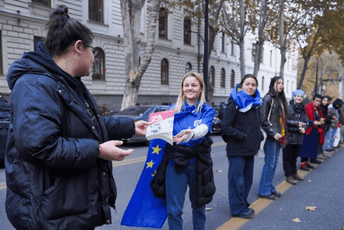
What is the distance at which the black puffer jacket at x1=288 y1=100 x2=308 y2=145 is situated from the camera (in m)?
6.07

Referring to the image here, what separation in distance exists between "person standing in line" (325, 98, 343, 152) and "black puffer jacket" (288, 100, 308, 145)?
4258mm

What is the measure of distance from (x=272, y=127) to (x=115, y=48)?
63.0 feet

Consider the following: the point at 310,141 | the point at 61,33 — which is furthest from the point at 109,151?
the point at 310,141

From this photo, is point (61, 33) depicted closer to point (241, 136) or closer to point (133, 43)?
point (241, 136)

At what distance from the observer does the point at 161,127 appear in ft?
8.78

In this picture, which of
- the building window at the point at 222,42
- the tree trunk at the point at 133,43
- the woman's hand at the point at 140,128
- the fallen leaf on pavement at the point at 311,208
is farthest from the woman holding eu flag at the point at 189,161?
the building window at the point at 222,42

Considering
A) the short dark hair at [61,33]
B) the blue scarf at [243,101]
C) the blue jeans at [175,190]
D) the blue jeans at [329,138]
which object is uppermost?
the short dark hair at [61,33]

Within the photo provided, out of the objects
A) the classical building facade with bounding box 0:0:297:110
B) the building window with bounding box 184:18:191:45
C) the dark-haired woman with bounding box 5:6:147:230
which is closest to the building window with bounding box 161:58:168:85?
the classical building facade with bounding box 0:0:297:110

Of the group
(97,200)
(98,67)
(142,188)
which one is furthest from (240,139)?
(98,67)

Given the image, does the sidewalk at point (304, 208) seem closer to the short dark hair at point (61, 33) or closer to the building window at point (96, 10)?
the short dark hair at point (61, 33)

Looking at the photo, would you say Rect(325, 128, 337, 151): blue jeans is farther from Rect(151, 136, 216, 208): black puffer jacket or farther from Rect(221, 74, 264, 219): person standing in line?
Rect(151, 136, 216, 208): black puffer jacket

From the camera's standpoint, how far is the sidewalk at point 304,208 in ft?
13.1

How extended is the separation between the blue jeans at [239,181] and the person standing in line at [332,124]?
6846 mm

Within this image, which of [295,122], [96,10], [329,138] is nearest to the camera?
[295,122]
